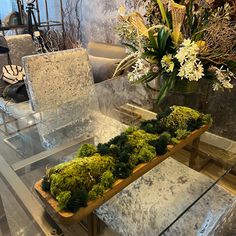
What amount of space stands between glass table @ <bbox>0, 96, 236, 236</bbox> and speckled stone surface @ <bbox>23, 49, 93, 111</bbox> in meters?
0.10

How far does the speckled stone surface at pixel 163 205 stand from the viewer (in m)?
0.93

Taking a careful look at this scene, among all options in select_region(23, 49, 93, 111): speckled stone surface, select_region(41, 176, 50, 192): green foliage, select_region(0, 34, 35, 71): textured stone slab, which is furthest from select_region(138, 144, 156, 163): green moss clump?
select_region(0, 34, 35, 71): textured stone slab

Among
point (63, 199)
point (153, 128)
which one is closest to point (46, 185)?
point (63, 199)

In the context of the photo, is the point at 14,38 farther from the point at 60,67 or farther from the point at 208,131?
the point at 208,131

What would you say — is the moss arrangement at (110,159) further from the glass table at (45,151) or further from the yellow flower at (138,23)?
the yellow flower at (138,23)

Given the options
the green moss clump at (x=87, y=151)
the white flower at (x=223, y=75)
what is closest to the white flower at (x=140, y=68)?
the white flower at (x=223, y=75)

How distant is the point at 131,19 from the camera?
49.6 inches

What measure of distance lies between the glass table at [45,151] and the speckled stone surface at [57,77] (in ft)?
0.32

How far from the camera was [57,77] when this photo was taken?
167 centimetres

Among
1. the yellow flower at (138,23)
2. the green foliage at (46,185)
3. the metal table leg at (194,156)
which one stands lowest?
the metal table leg at (194,156)

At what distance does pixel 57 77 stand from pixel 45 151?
62 cm

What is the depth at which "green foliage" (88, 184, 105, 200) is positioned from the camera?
71 centimetres

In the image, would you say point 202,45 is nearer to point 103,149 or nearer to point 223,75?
point 223,75

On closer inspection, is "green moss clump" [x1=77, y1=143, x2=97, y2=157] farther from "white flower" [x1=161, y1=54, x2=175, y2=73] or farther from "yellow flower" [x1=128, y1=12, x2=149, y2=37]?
"yellow flower" [x1=128, y1=12, x2=149, y2=37]
